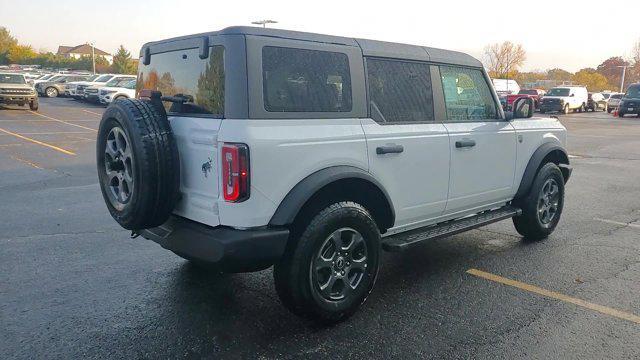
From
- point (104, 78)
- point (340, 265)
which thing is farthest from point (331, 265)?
point (104, 78)

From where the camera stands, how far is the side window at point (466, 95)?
14.4 feet

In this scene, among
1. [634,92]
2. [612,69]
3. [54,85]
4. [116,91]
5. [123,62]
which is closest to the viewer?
[116,91]

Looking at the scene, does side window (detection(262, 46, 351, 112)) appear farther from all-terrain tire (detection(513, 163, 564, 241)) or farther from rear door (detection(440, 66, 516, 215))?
all-terrain tire (detection(513, 163, 564, 241))

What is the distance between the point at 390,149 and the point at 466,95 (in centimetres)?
135

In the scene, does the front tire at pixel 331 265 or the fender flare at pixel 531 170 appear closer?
the front tire at pixel 331 265

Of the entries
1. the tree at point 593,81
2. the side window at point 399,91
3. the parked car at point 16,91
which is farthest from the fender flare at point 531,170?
the tree at point 593,81

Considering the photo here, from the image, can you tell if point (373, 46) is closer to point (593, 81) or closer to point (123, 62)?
point (123, 62)

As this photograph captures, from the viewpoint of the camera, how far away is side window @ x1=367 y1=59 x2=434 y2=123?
3787 millimetres

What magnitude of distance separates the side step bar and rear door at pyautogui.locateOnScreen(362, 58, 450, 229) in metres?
0.10

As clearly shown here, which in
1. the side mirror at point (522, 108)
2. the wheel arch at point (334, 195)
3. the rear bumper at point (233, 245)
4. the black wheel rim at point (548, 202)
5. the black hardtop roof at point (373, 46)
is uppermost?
the black hardtop roof at point (373, 46)

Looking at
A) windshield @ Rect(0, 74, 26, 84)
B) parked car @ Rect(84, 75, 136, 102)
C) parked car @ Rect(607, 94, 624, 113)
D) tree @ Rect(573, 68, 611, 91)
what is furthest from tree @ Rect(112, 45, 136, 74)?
tree @ Rect(573, 68, 611, 91)

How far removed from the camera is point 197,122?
321 centimetres

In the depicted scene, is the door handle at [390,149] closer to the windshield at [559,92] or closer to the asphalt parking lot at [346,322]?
the asphalt parking lot at [346,322]

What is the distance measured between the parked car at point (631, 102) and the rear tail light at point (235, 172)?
34.4 m
